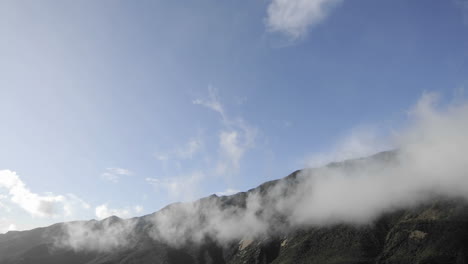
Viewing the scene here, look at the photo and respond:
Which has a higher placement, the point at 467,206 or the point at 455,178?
the point at 455,178

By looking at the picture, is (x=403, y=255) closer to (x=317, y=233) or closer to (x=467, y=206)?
(x=467, y=206)

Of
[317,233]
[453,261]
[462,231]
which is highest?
[317,233]

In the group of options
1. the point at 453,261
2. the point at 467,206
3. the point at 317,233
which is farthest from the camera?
the point at 317,233

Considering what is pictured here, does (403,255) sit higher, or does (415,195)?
(415,195)

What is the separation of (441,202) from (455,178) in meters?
29.5

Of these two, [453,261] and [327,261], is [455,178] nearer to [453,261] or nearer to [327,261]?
[453,261]

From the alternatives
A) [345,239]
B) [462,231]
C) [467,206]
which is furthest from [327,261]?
[467,206]

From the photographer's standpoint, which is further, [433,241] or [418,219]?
[418,219]

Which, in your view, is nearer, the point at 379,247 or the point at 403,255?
the point at 403,255

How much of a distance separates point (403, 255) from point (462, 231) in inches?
1019

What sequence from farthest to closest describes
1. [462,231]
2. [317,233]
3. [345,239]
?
[317,233] → [345,239] → [462,231]

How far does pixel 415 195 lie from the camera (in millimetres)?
188500

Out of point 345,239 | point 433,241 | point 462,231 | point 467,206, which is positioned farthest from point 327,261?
point 467,206

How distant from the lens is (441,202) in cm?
16675
